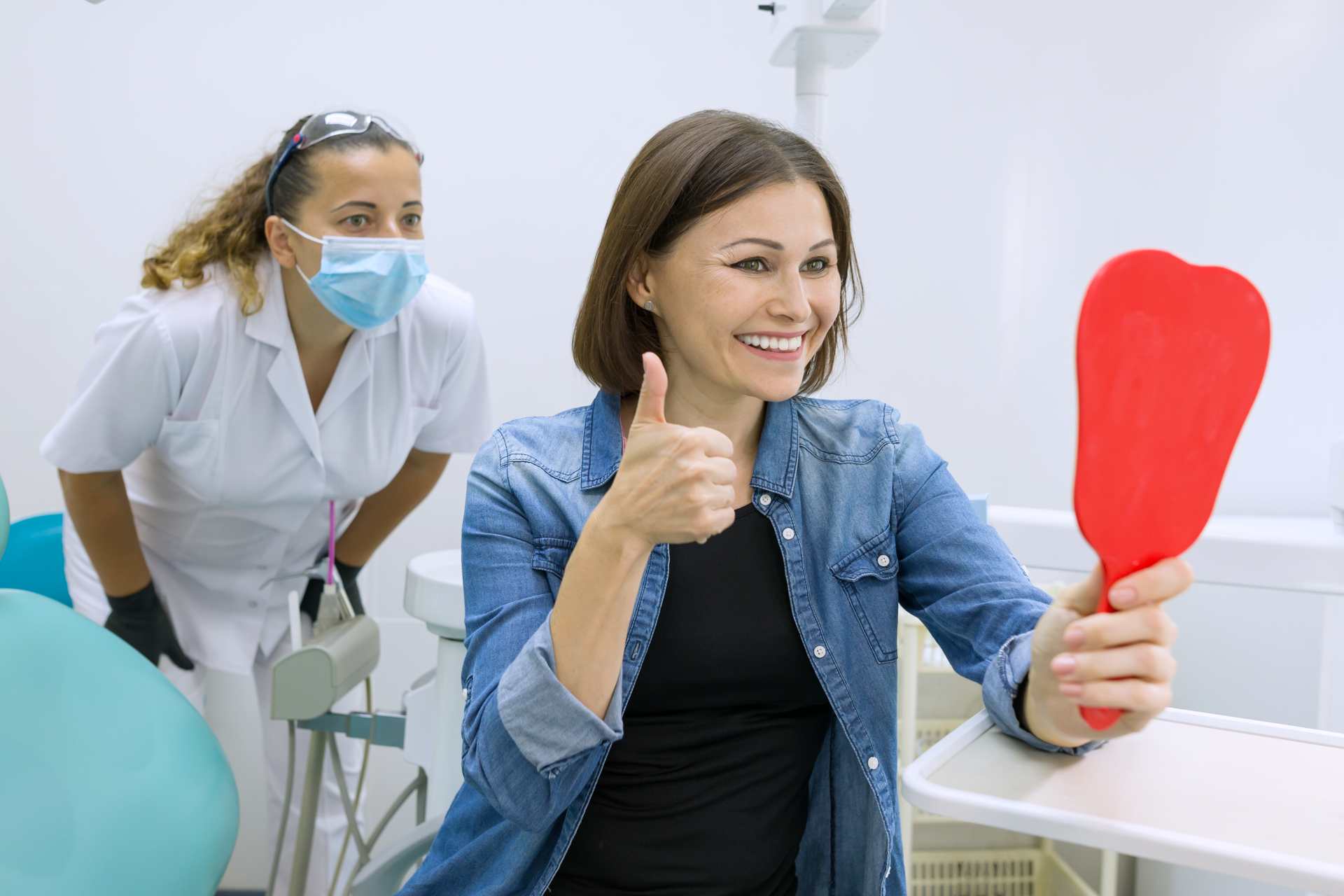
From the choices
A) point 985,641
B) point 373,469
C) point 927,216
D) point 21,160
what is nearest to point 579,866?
point 985,641

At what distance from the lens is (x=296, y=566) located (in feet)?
6.54

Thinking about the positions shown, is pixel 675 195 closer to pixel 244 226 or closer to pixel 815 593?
pixel 815 593

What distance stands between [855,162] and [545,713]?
1828mm

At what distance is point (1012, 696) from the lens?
853mm

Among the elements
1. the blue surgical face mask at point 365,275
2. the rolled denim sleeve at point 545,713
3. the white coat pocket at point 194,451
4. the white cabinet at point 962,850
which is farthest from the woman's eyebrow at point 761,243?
the white cabinet at point 962,850

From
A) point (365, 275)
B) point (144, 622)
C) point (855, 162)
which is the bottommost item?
point (144, 622)

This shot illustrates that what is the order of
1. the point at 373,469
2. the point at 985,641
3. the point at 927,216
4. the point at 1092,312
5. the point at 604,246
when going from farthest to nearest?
the point at 927,216
the point at 373,469
the point at 604,246
the point at 985,641
the point at 1092,312

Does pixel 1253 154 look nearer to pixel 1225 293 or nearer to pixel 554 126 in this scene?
pixel 554 126

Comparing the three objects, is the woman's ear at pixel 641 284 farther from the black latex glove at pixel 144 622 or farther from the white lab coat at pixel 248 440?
the black latex glove at pixel 144 622

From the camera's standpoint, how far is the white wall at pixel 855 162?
229 cm

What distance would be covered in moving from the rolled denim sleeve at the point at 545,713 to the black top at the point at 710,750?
16 cm

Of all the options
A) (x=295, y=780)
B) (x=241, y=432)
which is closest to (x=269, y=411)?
(x=241, y=432)

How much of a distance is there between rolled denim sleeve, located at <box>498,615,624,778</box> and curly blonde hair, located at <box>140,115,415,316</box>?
42.6 inches

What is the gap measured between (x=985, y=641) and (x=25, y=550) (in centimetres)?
170
